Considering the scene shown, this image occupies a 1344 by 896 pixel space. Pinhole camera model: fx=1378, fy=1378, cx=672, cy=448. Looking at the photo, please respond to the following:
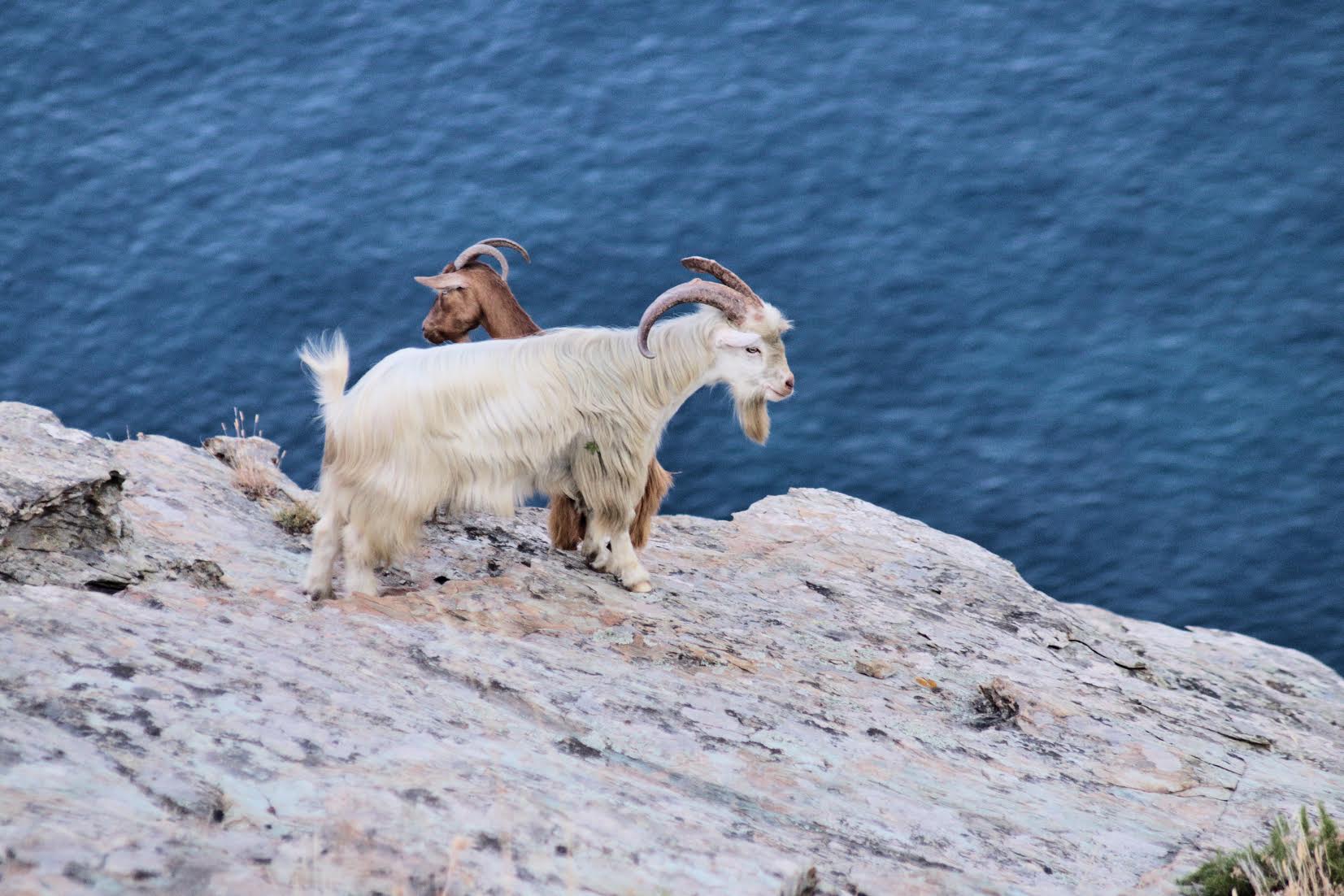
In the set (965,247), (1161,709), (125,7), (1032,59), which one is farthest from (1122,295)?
(125,7)

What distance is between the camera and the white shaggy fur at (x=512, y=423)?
7336 mm

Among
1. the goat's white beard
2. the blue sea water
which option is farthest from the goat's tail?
the blue sea water

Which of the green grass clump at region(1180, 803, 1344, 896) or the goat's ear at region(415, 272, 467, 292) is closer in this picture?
the green grass clump at region(1180, 803, 1344, 896)

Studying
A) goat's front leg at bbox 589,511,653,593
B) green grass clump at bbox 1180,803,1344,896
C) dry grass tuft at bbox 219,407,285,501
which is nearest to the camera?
green grass clump at bbox 1180,803,1344,896

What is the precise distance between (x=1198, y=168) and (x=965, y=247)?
3426 millimetres

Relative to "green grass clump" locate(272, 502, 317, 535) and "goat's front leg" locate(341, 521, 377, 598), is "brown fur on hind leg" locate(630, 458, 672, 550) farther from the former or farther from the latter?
"green grass clump" locate(272, 502, 317, 535)

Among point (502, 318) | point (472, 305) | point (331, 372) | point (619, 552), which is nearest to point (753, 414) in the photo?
point (619, 552)

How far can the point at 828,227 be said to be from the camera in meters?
18.2

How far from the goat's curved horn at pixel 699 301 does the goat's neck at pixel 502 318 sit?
1587mm

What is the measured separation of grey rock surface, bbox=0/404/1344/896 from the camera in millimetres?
4562

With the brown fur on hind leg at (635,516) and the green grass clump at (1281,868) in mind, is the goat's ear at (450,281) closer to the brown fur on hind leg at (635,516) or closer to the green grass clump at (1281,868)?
the brown fur on hind leg at (635,516)

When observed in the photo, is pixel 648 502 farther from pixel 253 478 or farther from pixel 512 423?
pixel 253 478

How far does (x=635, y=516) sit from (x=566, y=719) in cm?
261

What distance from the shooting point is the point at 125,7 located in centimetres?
2366
